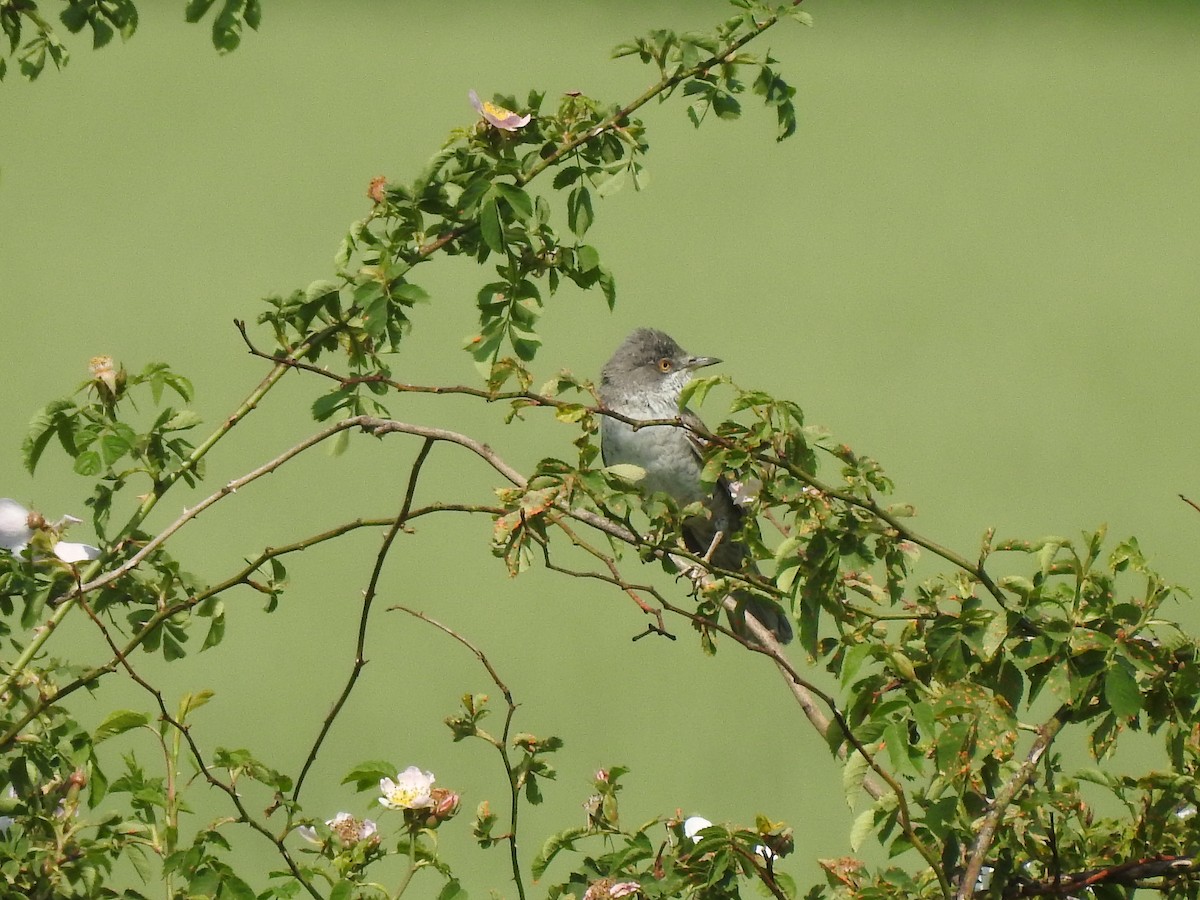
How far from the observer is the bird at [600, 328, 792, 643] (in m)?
3.19

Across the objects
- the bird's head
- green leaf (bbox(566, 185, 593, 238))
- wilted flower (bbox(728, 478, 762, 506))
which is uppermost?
the bird's head

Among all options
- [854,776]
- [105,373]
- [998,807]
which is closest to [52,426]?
[105,373]

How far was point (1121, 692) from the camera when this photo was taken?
4.07 feet

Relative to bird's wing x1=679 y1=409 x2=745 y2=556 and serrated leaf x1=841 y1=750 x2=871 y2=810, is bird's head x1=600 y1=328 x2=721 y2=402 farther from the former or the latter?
serrated leaf x1=841 y1=750 x2=871 y2=810

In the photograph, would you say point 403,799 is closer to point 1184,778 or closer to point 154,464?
point 154,464

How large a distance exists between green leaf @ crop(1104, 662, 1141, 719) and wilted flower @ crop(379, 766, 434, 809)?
701 millimetres

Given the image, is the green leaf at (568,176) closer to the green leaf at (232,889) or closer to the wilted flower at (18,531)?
the wilted flower at (18,531)

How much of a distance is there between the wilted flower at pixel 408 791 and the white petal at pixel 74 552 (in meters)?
0.40

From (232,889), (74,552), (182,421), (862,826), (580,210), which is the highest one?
(580,210)

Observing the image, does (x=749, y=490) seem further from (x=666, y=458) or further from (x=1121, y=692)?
(x=666, y=458)

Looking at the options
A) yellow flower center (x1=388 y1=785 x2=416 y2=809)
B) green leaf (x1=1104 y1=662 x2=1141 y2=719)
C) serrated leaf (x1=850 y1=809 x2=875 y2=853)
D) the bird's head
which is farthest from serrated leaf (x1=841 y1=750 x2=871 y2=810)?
the bird's head

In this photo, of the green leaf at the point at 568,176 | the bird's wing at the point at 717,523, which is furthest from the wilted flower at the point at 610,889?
the bird's wing at the point at 717,523

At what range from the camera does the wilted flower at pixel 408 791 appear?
153cm

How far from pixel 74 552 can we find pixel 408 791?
→ 440 millimetres
